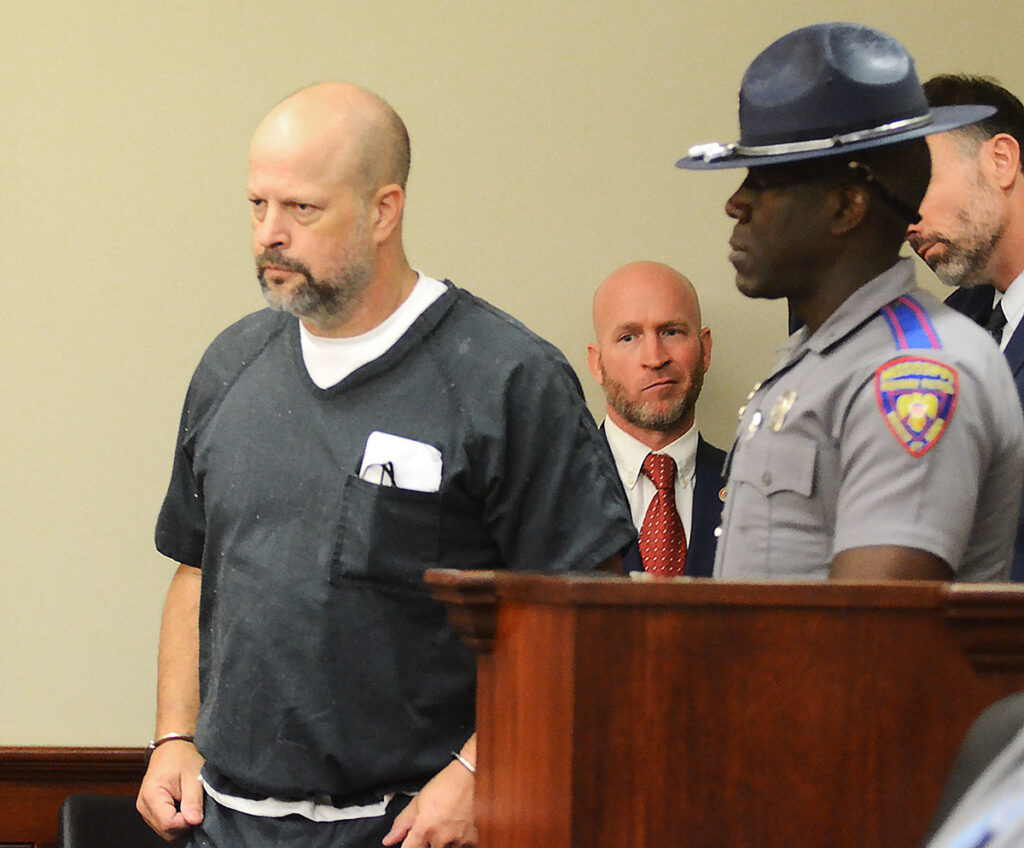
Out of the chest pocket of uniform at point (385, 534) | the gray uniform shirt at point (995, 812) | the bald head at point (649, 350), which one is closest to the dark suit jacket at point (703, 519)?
the bald head at point (649, 350)

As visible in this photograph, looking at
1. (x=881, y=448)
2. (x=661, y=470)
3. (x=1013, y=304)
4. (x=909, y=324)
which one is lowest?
(x=661, y=470)

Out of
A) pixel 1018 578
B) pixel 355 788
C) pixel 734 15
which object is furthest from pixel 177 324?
pixel 1018 578

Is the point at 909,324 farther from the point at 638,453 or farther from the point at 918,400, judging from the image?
the point at 638,453

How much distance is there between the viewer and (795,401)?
1.57 meters

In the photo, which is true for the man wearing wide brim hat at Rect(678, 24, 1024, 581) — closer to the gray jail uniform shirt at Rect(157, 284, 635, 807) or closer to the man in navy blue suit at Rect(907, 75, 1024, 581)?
the gray jail uniform shirt at Rect(157, 284, 635, 807)

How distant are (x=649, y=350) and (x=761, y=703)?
2.27 m

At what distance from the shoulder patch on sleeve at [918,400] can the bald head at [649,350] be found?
1.80m

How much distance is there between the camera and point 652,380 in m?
3.27

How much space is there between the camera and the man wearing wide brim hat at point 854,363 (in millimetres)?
1414

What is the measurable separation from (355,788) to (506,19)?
2.15 meters

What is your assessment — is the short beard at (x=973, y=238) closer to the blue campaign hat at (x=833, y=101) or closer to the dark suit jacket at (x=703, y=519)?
the dark suit jacket at (x=703, y=519)

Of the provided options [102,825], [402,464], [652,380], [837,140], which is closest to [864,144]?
[837,140]

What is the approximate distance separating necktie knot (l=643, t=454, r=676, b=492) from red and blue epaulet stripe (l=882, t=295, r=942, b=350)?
1.63m

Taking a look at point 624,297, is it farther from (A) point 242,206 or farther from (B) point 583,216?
(A) point 242,206
